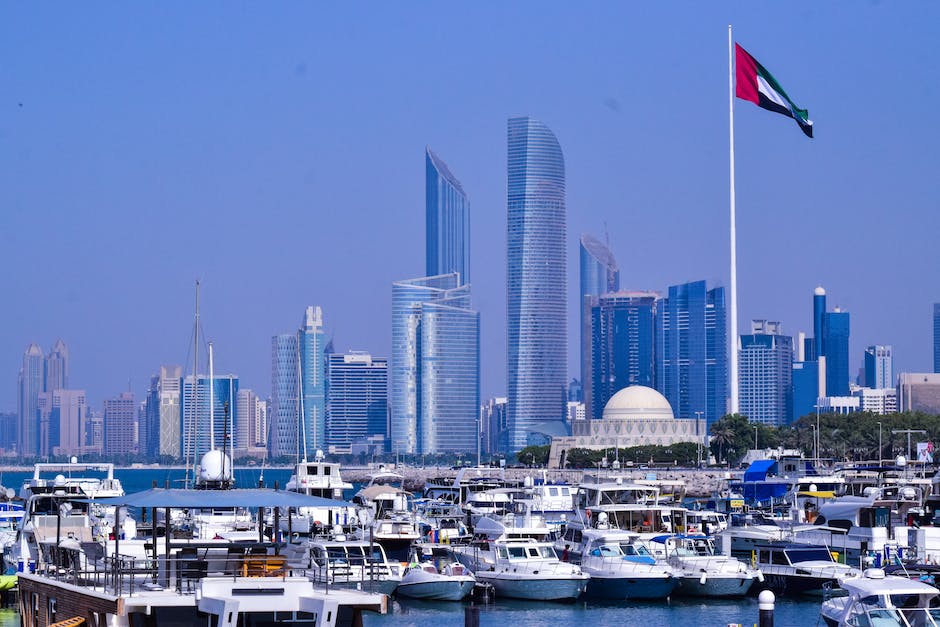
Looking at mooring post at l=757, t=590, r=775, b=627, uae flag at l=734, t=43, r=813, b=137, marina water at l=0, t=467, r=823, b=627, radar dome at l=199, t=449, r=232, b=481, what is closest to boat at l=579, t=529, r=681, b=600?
marina water at l=0, t=467, r=823, b=627

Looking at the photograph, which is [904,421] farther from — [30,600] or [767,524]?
[30,600]

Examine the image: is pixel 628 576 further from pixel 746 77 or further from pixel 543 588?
pixel 746 77

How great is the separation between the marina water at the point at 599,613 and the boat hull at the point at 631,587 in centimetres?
27

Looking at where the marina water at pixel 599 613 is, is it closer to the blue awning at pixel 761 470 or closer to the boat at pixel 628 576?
the boat at pixel 628 576

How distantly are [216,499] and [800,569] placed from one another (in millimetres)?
30620

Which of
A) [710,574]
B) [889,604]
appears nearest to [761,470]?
[710,574]

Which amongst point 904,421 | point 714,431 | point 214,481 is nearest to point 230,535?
point 214,481

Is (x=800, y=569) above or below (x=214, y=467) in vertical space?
below

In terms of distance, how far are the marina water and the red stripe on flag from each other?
147ft

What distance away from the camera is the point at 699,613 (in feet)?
165

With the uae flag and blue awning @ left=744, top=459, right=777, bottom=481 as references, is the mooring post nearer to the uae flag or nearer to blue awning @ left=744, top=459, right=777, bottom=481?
blue awning @ left=744, top=459, right=777, bottom=481

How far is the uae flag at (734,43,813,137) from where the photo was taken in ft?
295

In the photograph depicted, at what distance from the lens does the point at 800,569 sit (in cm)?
5353

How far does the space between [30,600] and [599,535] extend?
27482 millimetres
